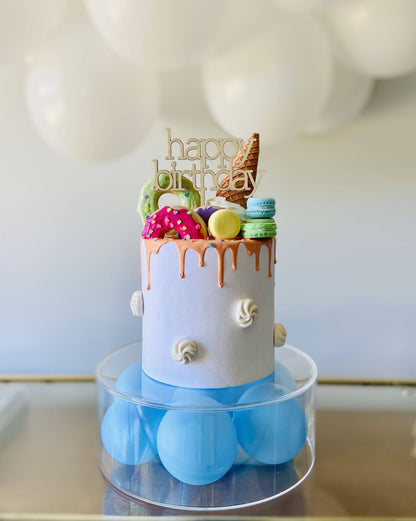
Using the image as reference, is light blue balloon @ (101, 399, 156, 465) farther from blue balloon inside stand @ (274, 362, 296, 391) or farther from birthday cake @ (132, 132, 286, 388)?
blue balloon inside stand @ (274, 362, 296, 391)

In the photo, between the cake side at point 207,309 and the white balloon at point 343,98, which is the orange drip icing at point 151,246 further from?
the white balloon at point 343,98

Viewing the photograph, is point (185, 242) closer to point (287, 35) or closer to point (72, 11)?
point (287, 35)

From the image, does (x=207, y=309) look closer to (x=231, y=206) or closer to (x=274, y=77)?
(x=231, y=206)

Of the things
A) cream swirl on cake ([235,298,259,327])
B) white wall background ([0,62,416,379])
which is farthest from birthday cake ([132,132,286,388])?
white wall background ([0,62,416,379])

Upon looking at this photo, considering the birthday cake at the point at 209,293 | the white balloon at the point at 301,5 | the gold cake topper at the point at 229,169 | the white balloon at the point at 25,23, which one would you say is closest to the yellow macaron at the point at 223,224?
the birthday cake at the point at 209,293

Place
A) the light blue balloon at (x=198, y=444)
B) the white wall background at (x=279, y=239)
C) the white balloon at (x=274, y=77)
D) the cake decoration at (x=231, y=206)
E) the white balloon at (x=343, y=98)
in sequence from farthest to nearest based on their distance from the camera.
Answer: the white wall background at (x=279, y=239), the white balloon at (x=343, y=98), the white balloon at (x=274, y=77), the cake decoration at (x=231, y=206), the light blue balloon at (x=198, y=444)

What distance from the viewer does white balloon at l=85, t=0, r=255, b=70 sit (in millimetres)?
938

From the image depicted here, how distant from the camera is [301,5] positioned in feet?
3.29

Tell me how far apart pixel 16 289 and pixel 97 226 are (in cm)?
34

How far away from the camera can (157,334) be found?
97cm

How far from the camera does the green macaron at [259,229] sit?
3.04 feet

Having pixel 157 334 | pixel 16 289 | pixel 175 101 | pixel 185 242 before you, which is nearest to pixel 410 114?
pixel 175 101

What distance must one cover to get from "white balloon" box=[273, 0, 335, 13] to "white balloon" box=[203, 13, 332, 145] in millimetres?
65

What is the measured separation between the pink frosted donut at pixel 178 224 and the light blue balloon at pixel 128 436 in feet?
1.11
